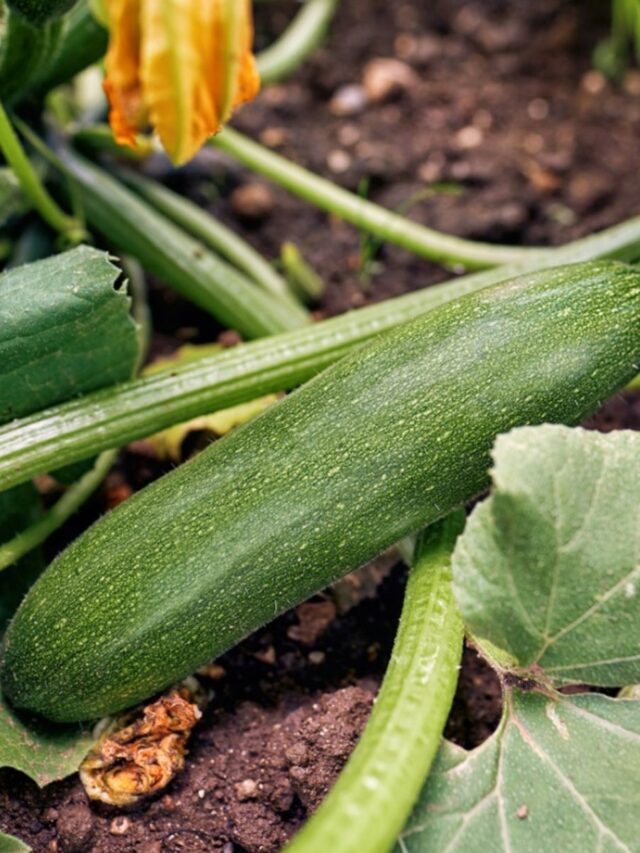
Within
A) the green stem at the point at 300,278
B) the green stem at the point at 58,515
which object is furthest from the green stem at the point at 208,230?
the green stem at the point at 58,515

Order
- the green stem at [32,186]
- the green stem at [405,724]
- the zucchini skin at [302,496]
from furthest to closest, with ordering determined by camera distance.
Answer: the green stem at [32,186] → the zucchini skin at [302,496] → the green stem at [405,724]

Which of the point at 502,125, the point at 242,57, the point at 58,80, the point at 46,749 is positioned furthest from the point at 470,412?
the point at 502,125

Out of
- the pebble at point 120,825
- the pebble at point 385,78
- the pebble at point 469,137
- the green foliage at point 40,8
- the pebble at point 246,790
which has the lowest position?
the pebble at point 120,825

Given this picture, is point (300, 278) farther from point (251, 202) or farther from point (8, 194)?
point (8, 194)

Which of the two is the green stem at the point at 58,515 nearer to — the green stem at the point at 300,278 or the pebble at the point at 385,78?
the green stem at the point at 300,278

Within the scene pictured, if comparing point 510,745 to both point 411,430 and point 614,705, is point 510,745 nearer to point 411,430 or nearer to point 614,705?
point 614,705

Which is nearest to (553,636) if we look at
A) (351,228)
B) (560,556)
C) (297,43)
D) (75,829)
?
(560,556)

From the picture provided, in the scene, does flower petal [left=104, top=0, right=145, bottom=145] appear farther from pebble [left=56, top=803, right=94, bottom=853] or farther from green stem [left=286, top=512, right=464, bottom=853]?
pebble [left=56, top=803, right=94, bottom=853]
